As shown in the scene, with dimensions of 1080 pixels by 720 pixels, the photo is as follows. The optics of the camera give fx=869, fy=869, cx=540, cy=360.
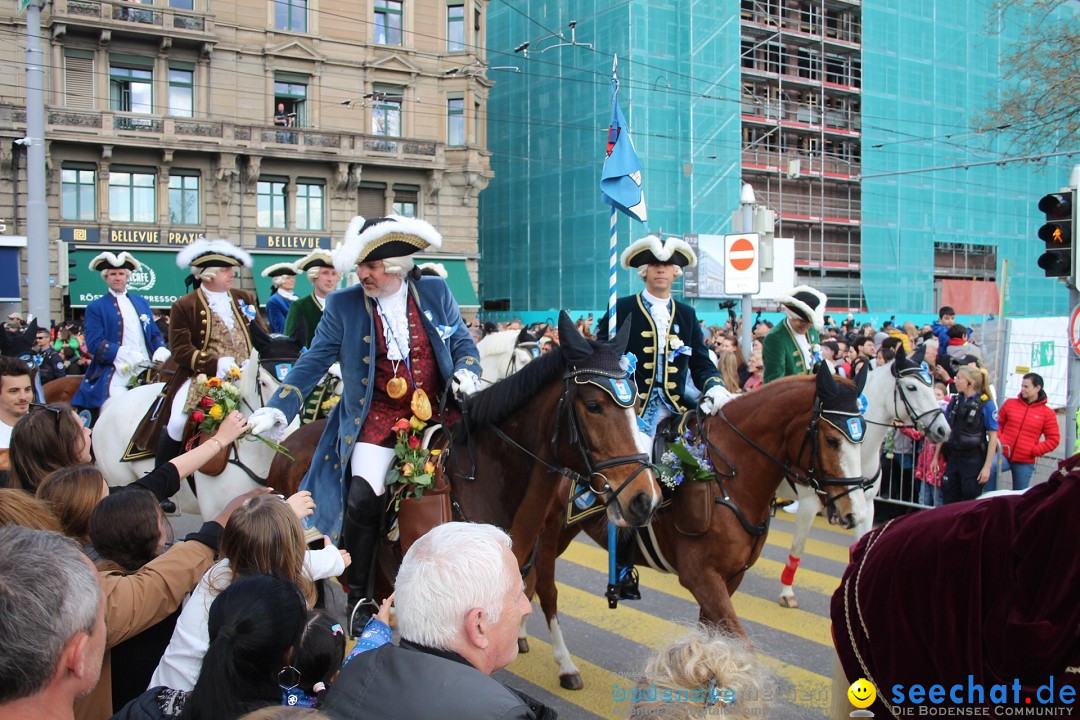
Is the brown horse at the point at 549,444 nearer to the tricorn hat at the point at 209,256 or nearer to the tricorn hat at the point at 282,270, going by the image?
the tricorn hat at the point at 209,256

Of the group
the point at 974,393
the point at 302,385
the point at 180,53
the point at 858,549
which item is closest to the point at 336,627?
the point at 858,549

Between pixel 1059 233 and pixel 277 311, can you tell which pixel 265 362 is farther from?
pixel 1059 233

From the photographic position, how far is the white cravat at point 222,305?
7523 millimetres

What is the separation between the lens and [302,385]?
5.23 m

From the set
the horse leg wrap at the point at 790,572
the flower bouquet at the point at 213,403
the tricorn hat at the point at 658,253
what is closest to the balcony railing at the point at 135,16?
the flower bouquet at the point at 213,403

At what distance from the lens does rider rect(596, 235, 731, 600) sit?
21.7ft

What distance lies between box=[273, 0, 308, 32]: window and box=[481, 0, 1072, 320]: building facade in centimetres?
754

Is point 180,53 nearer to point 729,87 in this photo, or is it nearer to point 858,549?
point 729,87

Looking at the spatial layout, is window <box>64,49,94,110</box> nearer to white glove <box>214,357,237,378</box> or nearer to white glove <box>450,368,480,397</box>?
white glove <box>214,357,237,378</box>

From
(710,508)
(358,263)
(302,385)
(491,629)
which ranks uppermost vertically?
(358,263)

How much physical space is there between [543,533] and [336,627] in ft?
10.9

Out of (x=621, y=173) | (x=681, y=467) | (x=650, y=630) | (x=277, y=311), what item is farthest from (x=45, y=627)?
(x=277, y=311)

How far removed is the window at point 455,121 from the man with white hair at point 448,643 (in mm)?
36049

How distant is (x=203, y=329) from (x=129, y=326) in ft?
10.4
